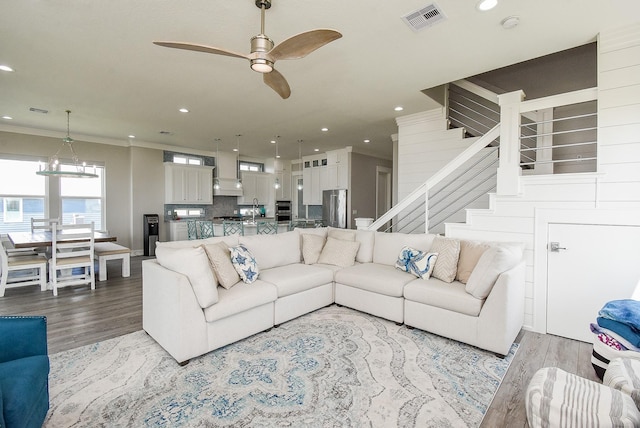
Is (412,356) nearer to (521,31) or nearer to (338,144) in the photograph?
(521,31)

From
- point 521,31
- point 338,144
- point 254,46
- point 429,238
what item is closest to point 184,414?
point 254,46

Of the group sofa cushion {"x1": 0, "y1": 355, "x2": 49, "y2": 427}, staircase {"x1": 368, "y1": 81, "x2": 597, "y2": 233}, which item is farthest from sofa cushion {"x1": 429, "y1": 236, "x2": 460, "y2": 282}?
sofa cushion {"x1": 0, "y1": 355, "x2": 49, "y2": 427}

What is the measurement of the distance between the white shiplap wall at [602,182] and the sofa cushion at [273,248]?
2.45 meters

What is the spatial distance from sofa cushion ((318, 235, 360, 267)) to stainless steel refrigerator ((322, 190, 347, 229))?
13.0ft

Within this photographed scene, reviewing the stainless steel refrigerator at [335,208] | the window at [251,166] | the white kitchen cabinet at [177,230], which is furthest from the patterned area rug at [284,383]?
the window at [251,166]

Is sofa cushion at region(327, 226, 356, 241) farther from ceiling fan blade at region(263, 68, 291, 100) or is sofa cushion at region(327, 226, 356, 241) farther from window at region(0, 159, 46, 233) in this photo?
window at region(0, 159, 46, 233)

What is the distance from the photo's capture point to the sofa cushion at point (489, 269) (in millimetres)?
2631

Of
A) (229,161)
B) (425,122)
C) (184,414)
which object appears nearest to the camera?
(184,414)

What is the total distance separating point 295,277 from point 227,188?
6206 millimetres

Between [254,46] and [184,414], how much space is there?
255cm

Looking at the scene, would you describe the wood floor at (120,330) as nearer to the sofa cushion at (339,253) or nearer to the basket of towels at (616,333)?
the basket of towels at (616,333)

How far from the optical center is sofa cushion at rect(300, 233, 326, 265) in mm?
4051

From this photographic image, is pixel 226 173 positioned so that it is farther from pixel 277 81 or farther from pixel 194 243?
pixel 277 81

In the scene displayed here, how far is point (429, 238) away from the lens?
3.66m
